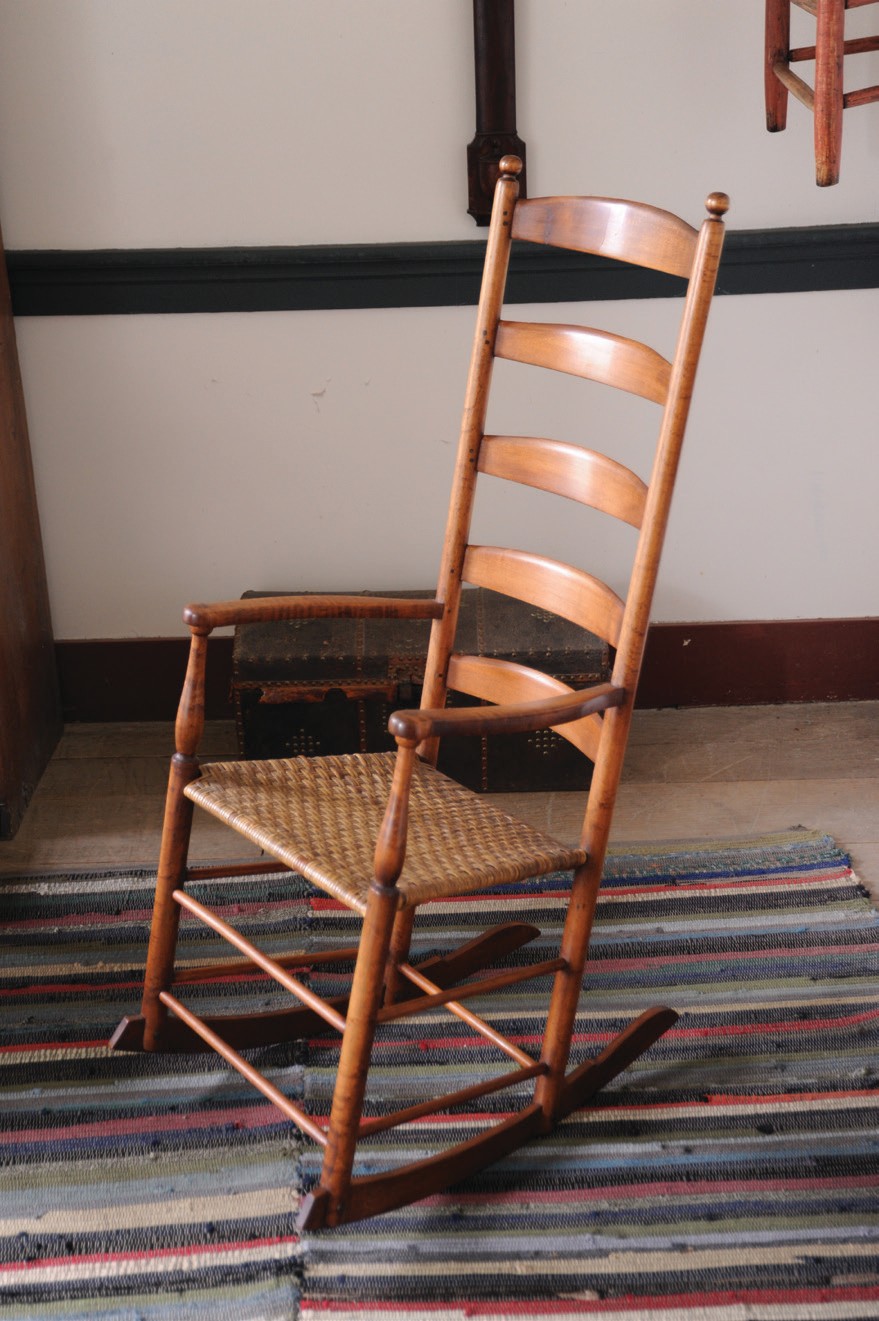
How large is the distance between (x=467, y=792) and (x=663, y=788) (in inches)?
33.9

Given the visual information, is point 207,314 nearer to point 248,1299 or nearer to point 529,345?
point 529,345

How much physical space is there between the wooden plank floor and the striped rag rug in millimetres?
136

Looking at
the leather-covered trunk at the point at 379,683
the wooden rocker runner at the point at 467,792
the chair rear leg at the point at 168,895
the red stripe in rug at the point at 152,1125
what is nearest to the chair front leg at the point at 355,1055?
the wooden rocker runner at the point at 467,792

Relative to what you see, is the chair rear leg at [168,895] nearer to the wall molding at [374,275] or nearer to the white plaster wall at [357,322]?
the white plaster wall at [357,322]

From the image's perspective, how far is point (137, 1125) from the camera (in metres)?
1.78

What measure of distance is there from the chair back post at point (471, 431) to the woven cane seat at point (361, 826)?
135mm

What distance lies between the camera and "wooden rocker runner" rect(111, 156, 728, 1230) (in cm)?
150

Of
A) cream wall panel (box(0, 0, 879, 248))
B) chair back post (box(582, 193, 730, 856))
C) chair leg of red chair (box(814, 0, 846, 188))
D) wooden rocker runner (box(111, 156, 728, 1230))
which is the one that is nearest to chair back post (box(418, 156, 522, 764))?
wooden rocker runner (box(111, 156, 728, 1230))

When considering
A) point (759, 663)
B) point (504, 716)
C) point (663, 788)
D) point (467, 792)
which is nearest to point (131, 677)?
point (663, 788)

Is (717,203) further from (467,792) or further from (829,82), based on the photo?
(467,792)

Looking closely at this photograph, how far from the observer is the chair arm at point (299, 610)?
1.74 meters

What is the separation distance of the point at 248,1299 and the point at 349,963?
0.67 m

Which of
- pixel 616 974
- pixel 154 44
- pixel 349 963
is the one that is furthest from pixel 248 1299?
pixel 154 44

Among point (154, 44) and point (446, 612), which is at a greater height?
point (154, 44)
